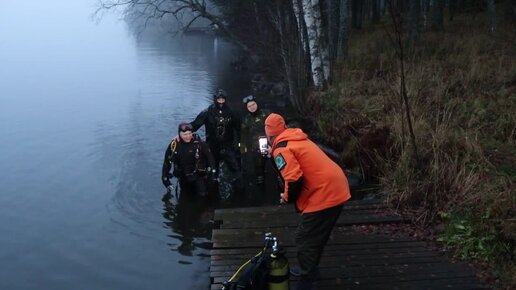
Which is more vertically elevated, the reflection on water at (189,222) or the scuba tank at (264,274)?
the scuba tank at (264,274)

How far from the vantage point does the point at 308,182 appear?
4.99m

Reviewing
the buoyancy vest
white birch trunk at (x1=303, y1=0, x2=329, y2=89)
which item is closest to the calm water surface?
the buoyancy vest

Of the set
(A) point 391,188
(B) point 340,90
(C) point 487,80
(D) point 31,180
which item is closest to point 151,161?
(D) point 31,180

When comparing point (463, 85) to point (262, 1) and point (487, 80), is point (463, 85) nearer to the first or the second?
point (487, 80)

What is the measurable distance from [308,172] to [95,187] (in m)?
7.77

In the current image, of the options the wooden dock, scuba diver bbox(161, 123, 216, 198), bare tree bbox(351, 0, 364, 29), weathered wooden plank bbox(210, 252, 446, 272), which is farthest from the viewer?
bare tree bbox(351, 0, 364, 29)

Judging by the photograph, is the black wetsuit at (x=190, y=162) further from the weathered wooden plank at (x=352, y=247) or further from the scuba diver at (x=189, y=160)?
the weathered wooden plank at (x=352, y=247)

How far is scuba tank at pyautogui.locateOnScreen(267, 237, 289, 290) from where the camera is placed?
4926mm

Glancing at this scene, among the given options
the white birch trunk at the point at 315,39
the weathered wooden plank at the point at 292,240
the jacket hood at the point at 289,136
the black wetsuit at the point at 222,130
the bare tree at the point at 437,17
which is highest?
the bare tree at the point at 437,17

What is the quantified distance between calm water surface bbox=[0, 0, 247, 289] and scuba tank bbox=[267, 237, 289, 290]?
262 centimetres

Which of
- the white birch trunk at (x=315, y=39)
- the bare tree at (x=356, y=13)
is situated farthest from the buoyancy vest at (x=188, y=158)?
the bare tree at (x=356, y=13)

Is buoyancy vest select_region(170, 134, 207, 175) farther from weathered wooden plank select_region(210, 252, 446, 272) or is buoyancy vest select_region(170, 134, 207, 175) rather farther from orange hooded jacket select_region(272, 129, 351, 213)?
orange hooded jacket select_region(272, 129, 351, 213)

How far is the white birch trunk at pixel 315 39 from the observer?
603 inches

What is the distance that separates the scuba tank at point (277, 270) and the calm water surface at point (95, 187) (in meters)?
2.62
